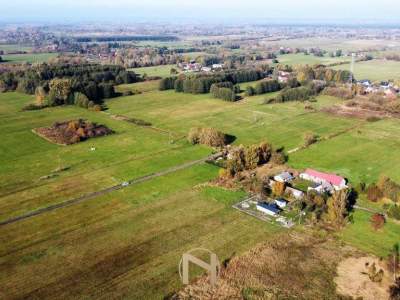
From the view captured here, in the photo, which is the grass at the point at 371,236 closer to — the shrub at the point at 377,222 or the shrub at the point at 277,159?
the shrub at the point at 377,222

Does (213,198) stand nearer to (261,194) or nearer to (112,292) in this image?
(261,194)

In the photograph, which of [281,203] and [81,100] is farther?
[81,100]

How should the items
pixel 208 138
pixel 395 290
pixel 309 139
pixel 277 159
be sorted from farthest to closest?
pixel 309 139 < pixel 208 138 < pixel 277 159 < pixel 395 290

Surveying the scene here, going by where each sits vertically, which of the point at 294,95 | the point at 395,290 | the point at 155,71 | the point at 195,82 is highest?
the point at 195,82

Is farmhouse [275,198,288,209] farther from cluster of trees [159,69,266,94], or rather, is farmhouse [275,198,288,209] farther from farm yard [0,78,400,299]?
cluster of trees [159,69,266,94]

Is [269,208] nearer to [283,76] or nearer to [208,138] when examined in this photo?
[208,138]

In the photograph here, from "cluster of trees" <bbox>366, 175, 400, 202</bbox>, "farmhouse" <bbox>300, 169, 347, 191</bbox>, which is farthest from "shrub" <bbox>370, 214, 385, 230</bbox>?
"farmhouse" <bbox>300, 169, 347, 191</bbox>

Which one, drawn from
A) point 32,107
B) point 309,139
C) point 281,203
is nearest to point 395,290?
point 281,203
